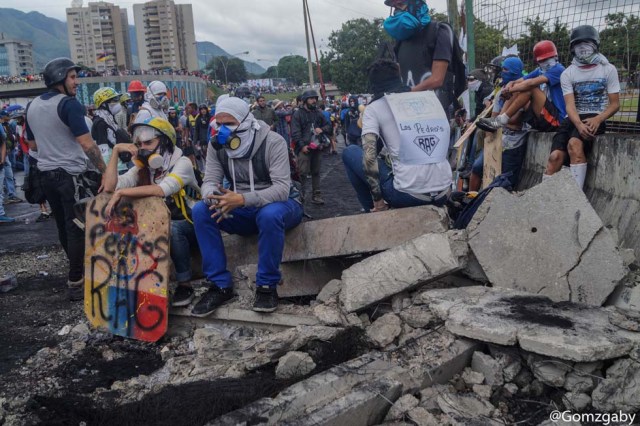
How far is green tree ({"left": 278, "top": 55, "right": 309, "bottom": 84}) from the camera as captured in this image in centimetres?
13850

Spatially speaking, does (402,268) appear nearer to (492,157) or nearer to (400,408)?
(400,408)

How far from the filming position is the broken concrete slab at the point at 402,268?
3.70 m

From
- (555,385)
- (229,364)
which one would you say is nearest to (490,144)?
(555,385)

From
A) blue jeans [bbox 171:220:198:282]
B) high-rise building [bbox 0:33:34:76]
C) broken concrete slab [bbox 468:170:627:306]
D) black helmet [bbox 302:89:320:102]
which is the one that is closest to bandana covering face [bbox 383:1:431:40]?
broken concrete slab [bbox 468:170:627:306]

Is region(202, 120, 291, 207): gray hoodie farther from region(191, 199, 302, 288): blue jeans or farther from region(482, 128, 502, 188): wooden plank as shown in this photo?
region(482, 128, 502, 188): wooden plank

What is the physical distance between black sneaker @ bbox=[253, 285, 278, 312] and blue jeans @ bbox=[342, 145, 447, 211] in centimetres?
127

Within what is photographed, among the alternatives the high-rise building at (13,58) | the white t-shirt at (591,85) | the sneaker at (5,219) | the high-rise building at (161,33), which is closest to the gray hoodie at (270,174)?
the white t-shirt at (591,85)

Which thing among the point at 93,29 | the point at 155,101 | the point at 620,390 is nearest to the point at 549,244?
the point at 620,390

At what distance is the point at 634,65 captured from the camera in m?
5.70

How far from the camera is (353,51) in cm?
6650

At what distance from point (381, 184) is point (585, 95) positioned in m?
2.04

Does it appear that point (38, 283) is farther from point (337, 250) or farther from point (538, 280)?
point (538, 280)

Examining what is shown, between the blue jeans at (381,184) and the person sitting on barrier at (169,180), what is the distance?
134 centimetres

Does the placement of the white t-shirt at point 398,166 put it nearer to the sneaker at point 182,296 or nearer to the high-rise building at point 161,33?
the sneaker at point 182,296
